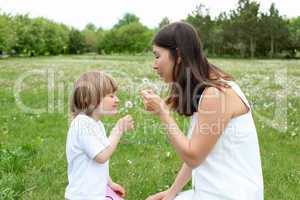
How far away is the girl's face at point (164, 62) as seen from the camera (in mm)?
3584

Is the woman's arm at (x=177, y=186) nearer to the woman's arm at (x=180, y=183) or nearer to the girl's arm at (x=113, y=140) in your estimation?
the woman's arm at (x=180, y=183)

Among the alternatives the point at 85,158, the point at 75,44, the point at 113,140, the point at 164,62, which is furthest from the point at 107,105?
the point at 75,44

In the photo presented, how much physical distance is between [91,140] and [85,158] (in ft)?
0.63

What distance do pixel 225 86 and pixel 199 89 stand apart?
0.20 m

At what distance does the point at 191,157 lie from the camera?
3.44 m

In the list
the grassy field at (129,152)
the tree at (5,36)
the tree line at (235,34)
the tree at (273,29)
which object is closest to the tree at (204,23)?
the tree line at (235,34)

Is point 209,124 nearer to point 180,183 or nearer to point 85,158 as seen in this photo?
point 180,183

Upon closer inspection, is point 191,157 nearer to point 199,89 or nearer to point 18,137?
point 199,89

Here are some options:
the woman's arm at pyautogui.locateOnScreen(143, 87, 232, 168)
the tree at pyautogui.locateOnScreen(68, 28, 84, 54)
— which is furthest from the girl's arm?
the tree at pyautogui.locateOnScreen(68, 28, 84, 54)

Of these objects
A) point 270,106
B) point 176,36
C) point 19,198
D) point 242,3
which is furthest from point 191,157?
point 242,3

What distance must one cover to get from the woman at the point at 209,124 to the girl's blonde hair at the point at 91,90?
16.3 inches

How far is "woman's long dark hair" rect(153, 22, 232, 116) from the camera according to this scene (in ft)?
11.4

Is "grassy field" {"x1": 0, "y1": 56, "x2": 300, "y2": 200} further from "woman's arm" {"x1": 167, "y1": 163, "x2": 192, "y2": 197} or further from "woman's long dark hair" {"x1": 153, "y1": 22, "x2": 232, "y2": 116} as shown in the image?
"woman's long dark hair" {"x1": 153, "y1": 22, "x2": 232, "y2": 116}

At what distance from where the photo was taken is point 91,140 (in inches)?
146
